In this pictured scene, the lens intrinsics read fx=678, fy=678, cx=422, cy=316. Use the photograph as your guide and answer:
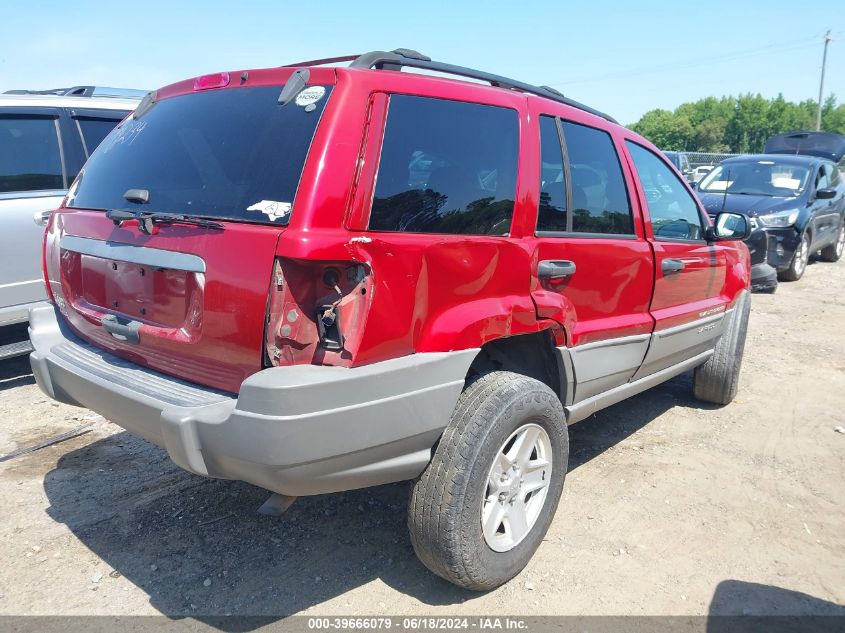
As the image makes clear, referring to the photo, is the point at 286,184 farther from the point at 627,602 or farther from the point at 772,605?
the point at 772,605

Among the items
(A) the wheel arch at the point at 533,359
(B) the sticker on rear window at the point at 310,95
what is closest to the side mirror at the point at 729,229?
(A) the wheel arch at the point at 533,359

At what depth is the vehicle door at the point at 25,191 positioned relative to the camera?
4.87 metres

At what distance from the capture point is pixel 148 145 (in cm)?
286

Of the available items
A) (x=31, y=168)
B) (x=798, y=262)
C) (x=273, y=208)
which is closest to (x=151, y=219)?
(x=273, y=208)

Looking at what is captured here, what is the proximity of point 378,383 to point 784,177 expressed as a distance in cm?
1030

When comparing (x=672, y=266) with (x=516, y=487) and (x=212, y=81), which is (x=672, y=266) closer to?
(x=516, y=487)

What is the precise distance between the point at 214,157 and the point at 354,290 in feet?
2.76

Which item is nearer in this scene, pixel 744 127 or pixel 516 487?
pixel 516 487

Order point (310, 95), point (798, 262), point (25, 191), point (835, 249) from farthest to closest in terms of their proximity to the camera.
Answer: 1. point (835, 249)
2. point (798, 262)
3. point (25, 191)
4. point (310, 95)

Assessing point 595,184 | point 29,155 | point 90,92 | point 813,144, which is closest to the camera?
point 595,184

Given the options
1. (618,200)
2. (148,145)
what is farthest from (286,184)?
(618,200)

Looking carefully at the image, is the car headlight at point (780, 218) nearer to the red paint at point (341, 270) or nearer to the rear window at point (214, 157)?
the red paint at point (341, 270)

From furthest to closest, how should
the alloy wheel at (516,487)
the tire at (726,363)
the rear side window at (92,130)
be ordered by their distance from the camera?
the rear side window at (92,130)
the tire at (726,363)
the alloy wheel at (516,487)

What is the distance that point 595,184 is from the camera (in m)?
3.42
